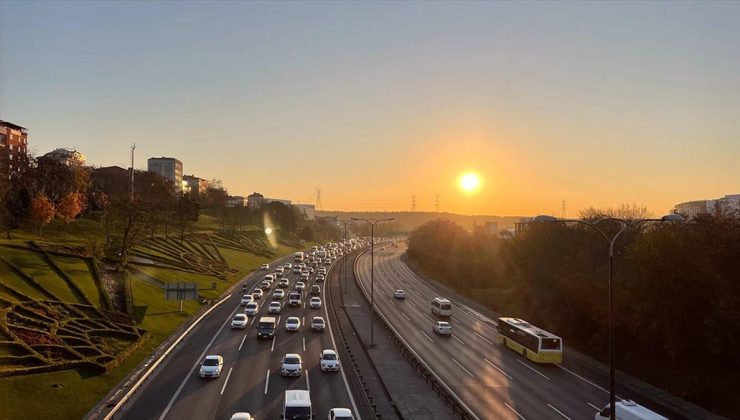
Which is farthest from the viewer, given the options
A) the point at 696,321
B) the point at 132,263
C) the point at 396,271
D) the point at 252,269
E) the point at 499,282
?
the point at 396,271

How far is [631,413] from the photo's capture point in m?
28.8

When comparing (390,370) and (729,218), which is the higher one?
(729,218)

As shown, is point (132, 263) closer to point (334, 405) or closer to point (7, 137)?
point (334, 405)

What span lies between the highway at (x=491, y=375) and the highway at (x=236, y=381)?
901 cm

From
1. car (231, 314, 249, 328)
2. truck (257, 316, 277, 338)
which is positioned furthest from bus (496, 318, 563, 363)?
car (231, 314, 249, 328)

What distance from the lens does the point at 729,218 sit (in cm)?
3981

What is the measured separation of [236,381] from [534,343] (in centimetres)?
2593

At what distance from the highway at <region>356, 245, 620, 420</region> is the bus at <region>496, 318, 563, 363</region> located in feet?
2.30

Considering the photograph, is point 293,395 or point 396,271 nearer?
point 293,395

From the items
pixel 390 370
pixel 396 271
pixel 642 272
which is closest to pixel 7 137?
pixel 396 271

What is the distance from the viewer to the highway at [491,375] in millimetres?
34312

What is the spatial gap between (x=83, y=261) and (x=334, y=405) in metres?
44.7

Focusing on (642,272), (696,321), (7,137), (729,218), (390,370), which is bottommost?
(390,370)

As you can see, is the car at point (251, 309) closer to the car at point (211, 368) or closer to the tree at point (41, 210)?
the car at point (211, 368)
